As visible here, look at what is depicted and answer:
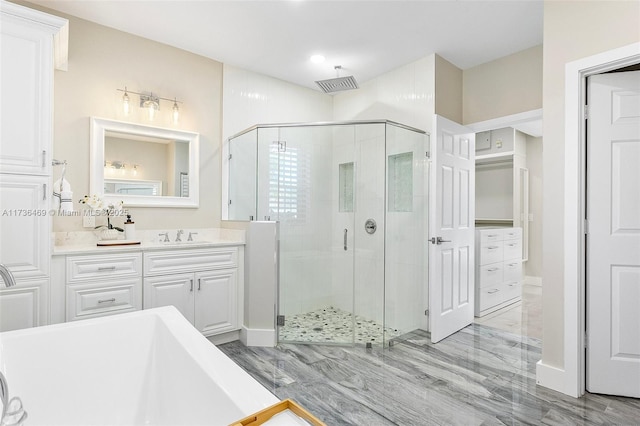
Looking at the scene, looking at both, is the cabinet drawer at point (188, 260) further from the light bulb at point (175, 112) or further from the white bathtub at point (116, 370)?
the light bulb at point (175, 112)

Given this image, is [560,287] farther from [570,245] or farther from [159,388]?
[159,388]

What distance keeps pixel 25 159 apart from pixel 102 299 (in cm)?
106

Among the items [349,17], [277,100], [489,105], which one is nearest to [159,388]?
[349,17]

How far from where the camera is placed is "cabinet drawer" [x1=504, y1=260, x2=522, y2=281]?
4375 mm

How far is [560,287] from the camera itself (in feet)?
7.57

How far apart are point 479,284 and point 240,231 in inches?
110

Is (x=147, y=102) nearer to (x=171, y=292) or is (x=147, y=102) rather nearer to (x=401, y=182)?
(x=171, y=292)

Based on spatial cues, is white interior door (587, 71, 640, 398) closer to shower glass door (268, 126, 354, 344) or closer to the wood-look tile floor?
the wood-look tile floor

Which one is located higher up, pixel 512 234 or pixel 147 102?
pixel 147 102

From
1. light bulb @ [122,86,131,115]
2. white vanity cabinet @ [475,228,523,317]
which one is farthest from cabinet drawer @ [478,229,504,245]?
light bulb @ [122,86,131,115]

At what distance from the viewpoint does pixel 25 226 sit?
6.89 ft

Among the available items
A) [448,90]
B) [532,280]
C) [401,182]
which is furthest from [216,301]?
[532,280]

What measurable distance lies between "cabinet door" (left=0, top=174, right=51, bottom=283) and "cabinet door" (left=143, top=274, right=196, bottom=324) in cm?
69

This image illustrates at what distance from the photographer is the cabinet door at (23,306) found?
6.68ft
